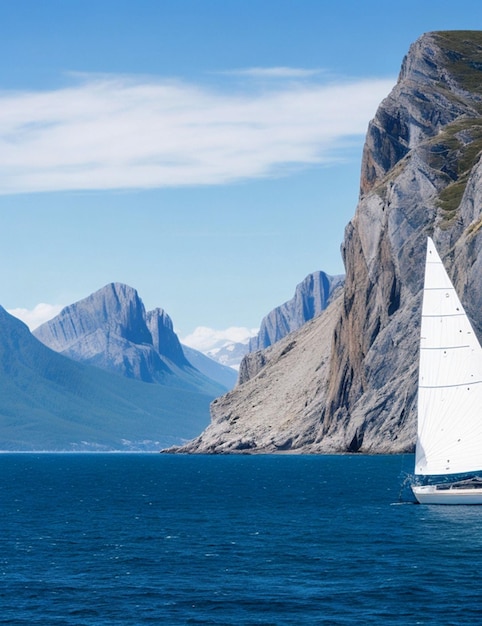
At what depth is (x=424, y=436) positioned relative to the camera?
85.8 m

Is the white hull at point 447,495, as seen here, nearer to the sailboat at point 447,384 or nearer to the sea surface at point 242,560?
the sea surface at point 242,560

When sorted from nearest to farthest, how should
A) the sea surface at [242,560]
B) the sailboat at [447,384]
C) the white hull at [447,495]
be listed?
1. the sea surface at [242,560]
2. the sailboat at [447,384]
3. the white hull at [447,495]

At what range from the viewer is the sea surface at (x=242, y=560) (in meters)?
52.0

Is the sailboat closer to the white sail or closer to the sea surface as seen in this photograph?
the white sail

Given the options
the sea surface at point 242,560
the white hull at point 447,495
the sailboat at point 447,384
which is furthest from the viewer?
the white hull at point 447,495

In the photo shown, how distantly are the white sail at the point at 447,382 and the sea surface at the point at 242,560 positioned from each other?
4262 millimetres

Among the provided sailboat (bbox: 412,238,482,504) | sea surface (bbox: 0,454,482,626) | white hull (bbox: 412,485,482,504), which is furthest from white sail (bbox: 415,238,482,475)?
sea surface (bbox: 0,454,482,626)

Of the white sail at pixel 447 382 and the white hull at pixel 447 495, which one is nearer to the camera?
the white sail at pixel 447 382

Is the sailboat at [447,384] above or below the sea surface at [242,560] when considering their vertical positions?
above

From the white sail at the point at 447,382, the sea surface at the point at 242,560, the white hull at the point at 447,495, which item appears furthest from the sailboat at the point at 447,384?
the sea surface at the point at 242,560

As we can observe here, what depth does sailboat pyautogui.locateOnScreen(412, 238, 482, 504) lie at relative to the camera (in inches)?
3297

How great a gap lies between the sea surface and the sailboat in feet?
13.4

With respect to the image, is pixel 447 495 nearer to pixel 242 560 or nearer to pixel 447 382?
pixel 447 382

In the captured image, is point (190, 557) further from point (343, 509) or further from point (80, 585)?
point (343, 509)
